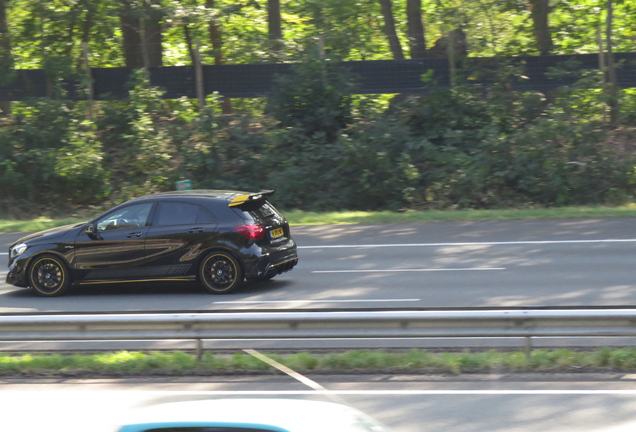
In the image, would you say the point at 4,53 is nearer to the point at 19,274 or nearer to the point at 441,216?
the point at 19,274

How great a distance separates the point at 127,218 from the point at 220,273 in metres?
1.69

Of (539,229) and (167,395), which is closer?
(167,395)

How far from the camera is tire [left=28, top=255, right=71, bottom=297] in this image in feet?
40.0

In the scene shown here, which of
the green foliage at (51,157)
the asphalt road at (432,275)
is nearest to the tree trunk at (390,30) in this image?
the green foliage at (51,157)

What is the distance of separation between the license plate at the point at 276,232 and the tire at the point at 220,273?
681mm

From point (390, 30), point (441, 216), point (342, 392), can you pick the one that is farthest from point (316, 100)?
point (342, 392)

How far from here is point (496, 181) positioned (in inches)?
840

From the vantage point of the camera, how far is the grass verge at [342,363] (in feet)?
24.5

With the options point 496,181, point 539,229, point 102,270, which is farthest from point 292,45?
point 102,270

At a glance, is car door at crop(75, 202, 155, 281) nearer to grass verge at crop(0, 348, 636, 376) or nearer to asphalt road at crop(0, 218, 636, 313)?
asphalt road at crop(0, 218, 636, 313)

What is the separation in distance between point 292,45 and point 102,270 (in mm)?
15094

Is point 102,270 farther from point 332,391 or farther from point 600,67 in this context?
point 600,67

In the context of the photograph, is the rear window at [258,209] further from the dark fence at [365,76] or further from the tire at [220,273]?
the dark fence at [365,76]

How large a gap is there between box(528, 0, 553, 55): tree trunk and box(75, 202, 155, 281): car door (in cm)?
1650
